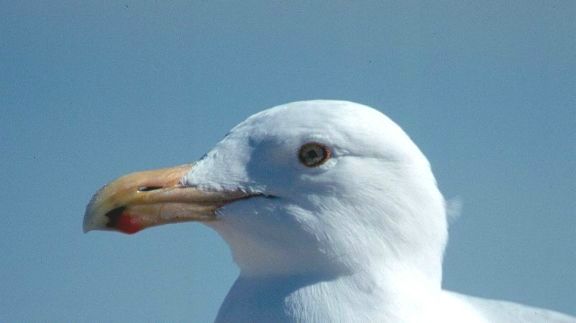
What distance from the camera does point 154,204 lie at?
5887 millimetres

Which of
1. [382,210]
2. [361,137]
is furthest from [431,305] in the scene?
[361,137]

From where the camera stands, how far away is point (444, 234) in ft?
19.3

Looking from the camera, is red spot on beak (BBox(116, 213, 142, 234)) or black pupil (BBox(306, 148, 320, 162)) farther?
red spot on beak (BBox(116, 213, 142, 234))

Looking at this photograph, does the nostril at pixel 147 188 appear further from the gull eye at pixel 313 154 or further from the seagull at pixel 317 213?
the gull eye at pixel 313 154

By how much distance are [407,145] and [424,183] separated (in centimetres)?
24

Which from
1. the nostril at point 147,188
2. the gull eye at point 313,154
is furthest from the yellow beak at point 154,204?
the gull eye at point 313,154

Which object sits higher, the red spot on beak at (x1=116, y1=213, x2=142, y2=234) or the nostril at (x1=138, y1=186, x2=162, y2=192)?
the nostril at (x1=138, y1=186, x2=162, y2=192)

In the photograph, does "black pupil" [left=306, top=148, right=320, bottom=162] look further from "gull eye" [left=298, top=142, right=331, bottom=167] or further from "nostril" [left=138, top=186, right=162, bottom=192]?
"nostril" [left=138, top=186, right=162, bottom=192]

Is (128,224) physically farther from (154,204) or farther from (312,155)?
(312,155)

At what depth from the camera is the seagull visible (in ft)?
18.6

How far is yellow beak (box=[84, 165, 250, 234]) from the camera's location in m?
5.88

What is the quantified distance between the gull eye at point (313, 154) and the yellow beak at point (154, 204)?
1.39 ft

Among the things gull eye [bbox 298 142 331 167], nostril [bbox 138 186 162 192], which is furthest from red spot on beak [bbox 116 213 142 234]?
gull eye [bbox 298 142 331 167]

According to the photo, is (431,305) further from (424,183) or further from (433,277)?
(424,183)
